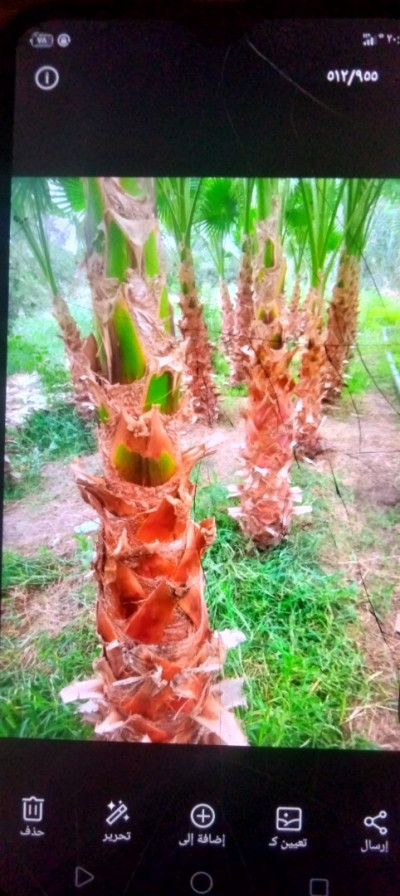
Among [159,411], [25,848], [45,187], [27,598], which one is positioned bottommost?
[25,848]

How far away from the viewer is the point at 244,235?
322 mm

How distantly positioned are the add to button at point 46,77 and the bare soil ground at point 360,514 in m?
0.20

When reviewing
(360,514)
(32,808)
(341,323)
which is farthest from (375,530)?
(32,808)

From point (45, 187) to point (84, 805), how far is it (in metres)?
0.33

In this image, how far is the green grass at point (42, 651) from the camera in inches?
12.8

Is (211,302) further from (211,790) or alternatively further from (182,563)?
(211,790)

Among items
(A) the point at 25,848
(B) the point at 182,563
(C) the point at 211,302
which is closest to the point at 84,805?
(A) the point at 25,848

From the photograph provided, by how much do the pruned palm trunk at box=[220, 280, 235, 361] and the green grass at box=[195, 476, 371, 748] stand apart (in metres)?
0.08

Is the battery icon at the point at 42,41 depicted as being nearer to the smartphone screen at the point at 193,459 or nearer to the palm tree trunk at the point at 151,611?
the smartphone screen at the point at 193,459

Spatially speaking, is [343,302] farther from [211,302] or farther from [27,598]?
[27,598]

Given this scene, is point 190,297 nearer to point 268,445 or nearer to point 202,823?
point 268,445

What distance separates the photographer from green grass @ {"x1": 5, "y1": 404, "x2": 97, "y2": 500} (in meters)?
0.33

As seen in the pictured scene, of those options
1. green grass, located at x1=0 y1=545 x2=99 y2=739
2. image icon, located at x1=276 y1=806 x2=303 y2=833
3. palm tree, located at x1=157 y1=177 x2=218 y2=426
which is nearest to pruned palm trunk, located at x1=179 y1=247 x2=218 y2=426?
palm tree, located at x1=157 y1=177 x2=218 y2=426

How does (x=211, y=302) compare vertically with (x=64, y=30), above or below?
below
